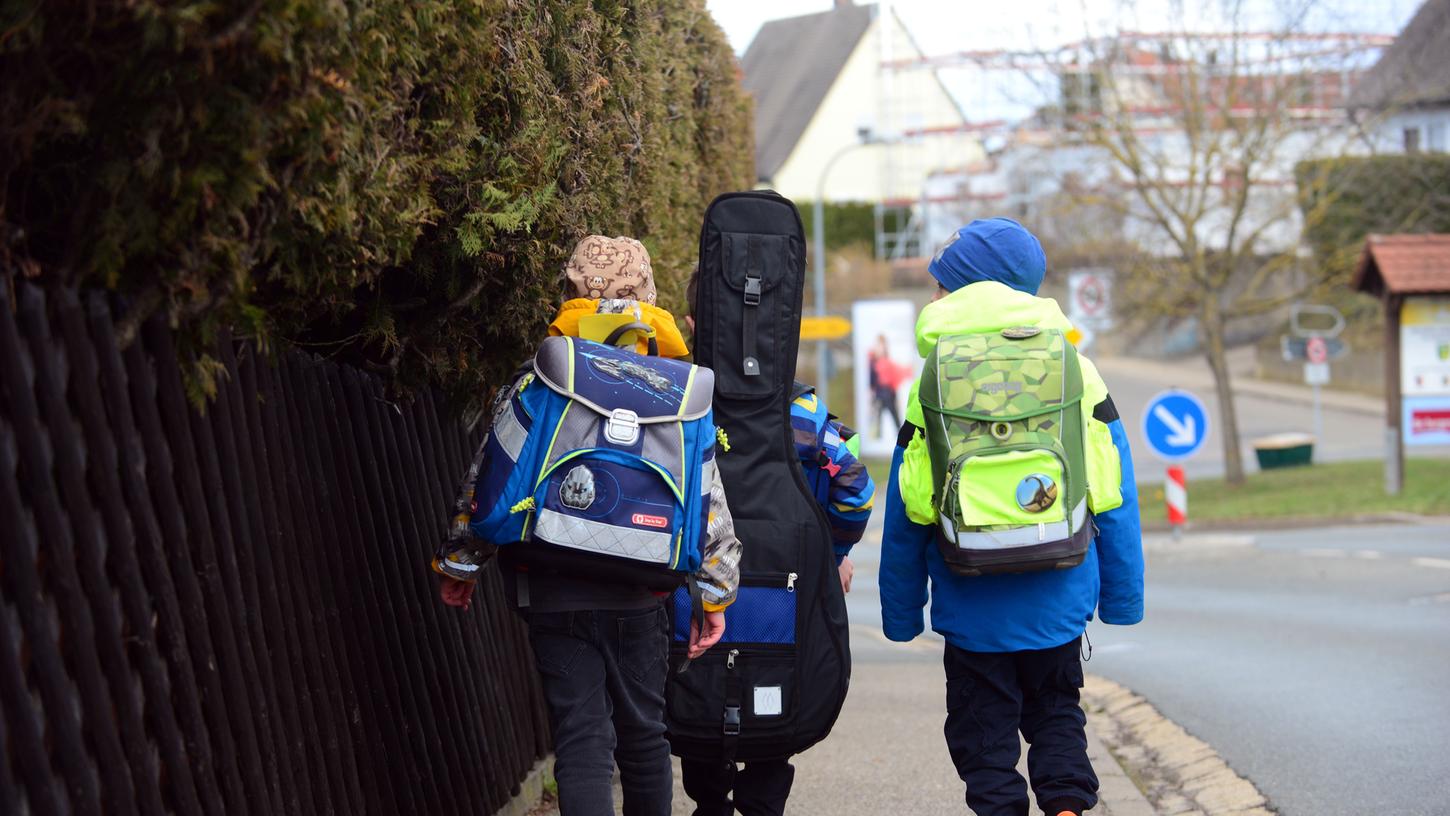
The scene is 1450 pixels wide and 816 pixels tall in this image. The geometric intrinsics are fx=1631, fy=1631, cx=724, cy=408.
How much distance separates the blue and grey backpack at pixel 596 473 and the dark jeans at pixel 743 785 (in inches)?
42.3

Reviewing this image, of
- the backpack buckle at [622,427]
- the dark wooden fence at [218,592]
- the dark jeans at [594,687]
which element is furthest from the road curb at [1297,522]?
the backpack buckle at [622,427]

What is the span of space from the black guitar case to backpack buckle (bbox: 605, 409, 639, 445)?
66 centimetres

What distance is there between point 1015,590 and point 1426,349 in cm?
1810

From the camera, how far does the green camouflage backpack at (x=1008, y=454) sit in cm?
419

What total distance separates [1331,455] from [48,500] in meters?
33.3

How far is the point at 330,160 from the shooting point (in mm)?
3098

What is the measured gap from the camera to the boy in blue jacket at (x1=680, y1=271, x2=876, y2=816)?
15.1ft

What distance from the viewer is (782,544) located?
4391 mm

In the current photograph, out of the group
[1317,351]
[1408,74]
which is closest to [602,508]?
[1408,74]

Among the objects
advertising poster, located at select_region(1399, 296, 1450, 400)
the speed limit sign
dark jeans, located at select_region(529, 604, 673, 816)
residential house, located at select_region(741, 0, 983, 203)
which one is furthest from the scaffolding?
residential house, located at select_region(741, 0, 983, 203)

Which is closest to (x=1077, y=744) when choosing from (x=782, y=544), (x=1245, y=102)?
(x=782, y=544)

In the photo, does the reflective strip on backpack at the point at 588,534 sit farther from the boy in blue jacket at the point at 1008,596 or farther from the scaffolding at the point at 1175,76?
the scaffolding at the point at 1175,76

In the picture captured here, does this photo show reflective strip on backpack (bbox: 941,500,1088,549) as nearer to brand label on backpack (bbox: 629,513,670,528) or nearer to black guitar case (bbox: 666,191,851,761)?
black guitar case (bbox: 666,191,851,761)

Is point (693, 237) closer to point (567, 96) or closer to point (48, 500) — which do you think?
point (567, 96)
